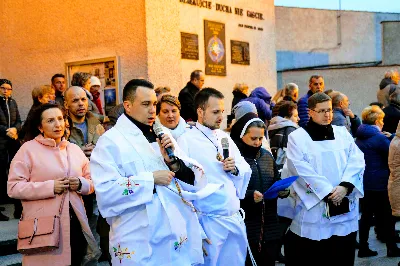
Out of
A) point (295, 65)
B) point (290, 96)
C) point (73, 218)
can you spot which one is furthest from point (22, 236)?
point (295, 65)

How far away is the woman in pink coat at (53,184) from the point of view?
5520 millimetres

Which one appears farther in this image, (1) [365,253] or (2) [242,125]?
(1) [365,253]

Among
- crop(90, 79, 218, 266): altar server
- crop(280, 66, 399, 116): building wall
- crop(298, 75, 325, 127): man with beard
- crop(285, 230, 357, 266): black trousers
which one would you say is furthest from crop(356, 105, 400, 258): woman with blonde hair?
crop(280, 66, 399, 116): building wall

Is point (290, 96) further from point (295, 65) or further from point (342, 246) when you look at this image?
point (295, 65)

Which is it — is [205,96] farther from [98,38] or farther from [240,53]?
[240,53]

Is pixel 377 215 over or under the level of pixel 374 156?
under

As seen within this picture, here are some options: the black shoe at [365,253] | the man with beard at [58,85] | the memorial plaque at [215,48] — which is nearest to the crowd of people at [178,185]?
the man with beard at [58,85]

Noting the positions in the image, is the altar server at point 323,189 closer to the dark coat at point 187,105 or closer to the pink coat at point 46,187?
the pink coat at point 46,187

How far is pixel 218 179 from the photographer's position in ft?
17.7

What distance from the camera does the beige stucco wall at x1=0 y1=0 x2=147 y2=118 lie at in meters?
9.91

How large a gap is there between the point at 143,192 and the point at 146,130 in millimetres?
531

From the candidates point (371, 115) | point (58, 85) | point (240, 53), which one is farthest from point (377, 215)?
point (58, 85)

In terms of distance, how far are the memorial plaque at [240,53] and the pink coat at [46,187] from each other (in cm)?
681

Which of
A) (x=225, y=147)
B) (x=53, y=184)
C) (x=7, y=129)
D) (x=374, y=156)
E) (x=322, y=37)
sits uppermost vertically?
(x=322, y=37)
